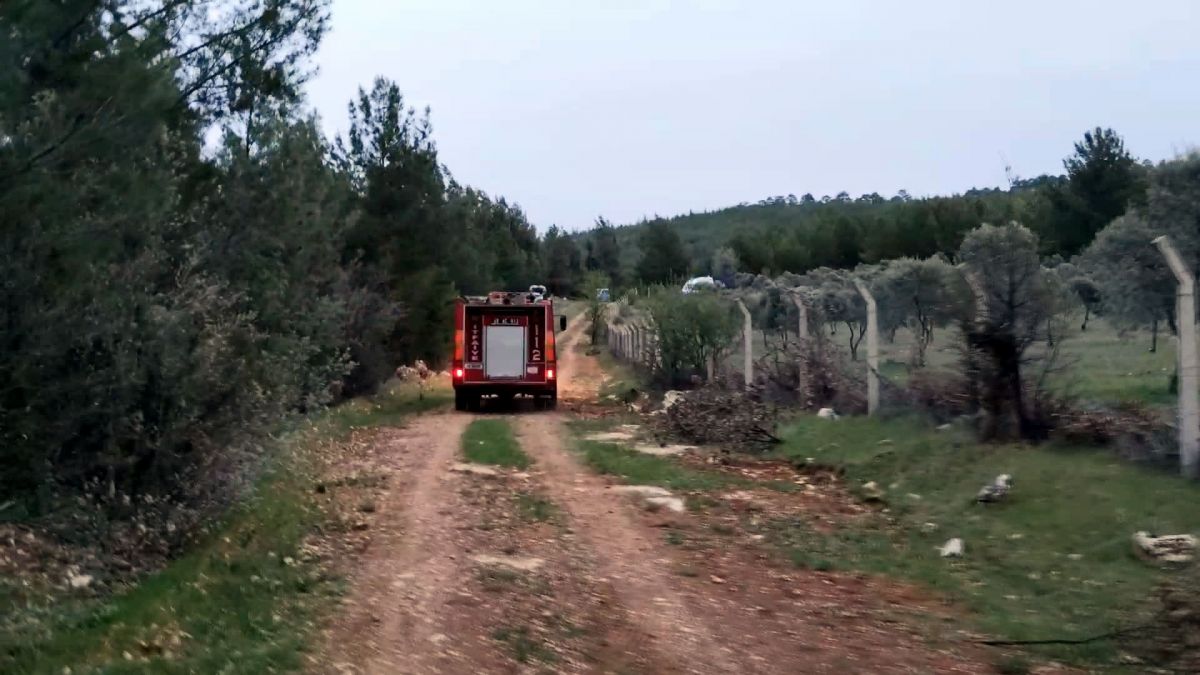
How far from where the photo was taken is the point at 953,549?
9906 mm

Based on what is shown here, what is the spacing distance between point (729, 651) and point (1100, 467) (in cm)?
599

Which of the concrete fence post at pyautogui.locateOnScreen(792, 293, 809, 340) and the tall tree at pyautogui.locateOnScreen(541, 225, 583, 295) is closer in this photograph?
the concrete fence post at pyautogui.locateOnScreen(792, 293, 809, 340)

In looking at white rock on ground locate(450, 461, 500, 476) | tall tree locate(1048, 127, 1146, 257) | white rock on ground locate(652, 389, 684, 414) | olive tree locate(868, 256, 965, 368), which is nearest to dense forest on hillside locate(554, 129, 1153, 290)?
tall tree locate(1048, 127, 1146, 257)

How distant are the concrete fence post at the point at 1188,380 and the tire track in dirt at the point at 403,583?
258 inches

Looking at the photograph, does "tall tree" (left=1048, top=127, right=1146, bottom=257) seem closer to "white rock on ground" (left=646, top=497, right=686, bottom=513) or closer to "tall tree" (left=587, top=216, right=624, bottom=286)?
"white rock on ground" (left=646, top=497, right=686, bottom=513)

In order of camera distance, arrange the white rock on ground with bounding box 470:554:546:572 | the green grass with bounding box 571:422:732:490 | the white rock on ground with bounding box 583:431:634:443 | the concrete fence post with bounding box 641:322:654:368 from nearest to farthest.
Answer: the white rock on ground with bounding box 470:554:546:572
the green grass with bounding box 571:422:732:490
the white rock on ground with bounding box 583:431:634:443
the concrete fence post with bounding box 641:322:654:368

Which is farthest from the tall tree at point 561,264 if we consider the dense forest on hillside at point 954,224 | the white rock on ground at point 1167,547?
the white rock on ground at point 1167,547

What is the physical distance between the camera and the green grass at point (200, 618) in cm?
664

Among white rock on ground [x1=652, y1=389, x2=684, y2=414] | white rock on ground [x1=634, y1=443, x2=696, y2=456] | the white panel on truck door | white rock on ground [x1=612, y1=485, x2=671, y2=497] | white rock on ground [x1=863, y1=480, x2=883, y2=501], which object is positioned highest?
the white panel on truck door

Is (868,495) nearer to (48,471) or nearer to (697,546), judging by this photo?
(697,546)

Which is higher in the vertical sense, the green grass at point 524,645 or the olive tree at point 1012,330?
the olive tree at point 1012,330

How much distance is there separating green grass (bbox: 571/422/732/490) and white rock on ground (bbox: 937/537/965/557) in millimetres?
4413

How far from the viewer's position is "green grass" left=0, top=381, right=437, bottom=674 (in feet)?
21.8

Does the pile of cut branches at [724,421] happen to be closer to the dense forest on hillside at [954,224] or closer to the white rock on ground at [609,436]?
the white rock on ground at [609,436]
